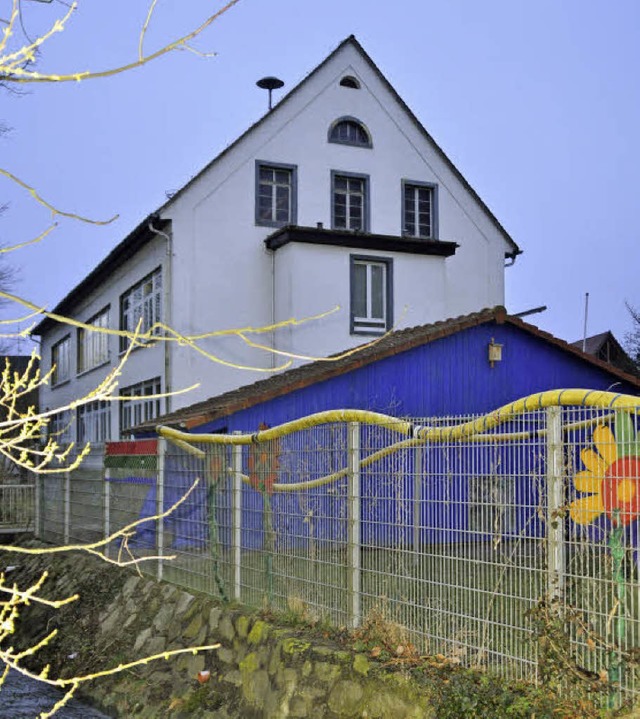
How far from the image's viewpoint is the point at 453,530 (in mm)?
7129

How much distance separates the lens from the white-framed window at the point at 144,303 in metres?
26.5

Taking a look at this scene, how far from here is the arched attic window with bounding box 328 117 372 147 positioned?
90.8 feet

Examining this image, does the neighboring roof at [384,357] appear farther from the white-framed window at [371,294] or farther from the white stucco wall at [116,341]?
the white stucco wall at [116,341]

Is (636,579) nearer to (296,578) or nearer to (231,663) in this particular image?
(296,578)

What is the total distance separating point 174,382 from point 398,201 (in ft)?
27.2

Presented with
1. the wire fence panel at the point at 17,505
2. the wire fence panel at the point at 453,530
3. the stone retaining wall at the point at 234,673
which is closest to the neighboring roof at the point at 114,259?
the wire fence panel at the point at 17,505

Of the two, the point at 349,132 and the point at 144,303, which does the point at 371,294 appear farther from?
the point at 144,303

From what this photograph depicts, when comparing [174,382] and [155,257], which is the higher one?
[155,257]

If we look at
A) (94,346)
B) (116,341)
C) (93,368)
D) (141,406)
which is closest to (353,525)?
(141,406)

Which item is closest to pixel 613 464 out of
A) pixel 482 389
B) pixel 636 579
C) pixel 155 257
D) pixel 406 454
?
pixel 636 579

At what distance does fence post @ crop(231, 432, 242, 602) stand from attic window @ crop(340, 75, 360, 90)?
19217 mm

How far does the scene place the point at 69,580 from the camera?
16734 millimetres

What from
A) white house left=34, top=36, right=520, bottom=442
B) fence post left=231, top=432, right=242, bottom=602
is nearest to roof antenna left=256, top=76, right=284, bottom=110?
white house left=34, top=36, right=520, bottom=442

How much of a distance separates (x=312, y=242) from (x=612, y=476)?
20.0 m
